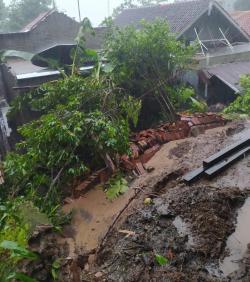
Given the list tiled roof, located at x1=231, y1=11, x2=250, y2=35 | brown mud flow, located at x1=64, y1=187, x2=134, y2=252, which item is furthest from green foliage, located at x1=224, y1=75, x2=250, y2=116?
tiled roof, located at x1=231, y1=11, x2=250, y2=35

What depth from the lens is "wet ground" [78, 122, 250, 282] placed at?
4035mm

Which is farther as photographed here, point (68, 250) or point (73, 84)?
point (73, 84)

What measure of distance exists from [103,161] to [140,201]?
5.62 ft

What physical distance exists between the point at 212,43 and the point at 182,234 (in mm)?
14023

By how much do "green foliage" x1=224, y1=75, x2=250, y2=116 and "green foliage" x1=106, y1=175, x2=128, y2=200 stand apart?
5873 millimetres

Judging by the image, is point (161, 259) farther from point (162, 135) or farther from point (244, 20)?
point (244, 20)

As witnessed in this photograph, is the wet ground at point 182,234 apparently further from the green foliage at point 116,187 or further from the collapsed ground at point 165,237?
the green foliage at point 116,187

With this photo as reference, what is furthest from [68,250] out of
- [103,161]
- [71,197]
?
[103,161]

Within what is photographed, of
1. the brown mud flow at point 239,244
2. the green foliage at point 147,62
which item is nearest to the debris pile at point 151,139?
the green foliage at point 147,62

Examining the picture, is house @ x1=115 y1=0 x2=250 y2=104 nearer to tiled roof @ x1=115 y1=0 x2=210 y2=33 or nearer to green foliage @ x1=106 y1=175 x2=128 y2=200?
tiled roof @ x1=115 y1=0 x2=210 y2=33

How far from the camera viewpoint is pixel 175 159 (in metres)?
7.36

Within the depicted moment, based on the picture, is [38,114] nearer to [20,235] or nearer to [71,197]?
[71,197]

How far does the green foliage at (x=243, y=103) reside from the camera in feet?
34.6

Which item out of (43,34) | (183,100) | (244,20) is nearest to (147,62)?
(183,100)
